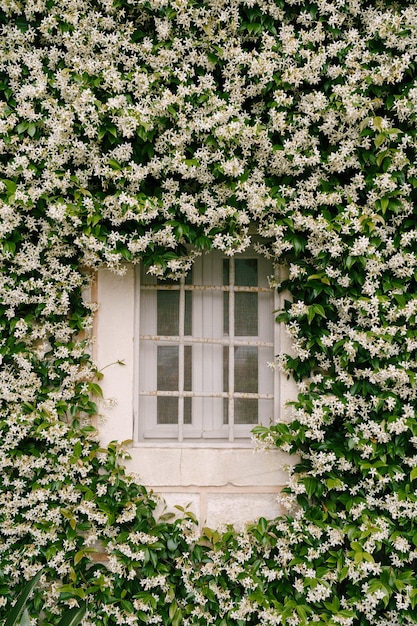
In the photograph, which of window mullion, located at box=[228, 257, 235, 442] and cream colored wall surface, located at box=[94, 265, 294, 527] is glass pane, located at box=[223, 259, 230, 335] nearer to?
window mullion, located at box=[228, 257, 235, 442]

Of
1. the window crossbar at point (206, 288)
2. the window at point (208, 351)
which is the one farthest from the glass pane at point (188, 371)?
the window crossbar at point (206, 288)

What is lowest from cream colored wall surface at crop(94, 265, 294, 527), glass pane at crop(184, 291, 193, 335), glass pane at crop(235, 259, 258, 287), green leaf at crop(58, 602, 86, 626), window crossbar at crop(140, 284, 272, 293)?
green leaf at crop(58, 602, 86, 626)

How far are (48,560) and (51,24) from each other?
2.65 m

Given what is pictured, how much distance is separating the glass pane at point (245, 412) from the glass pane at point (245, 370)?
0.22 ft

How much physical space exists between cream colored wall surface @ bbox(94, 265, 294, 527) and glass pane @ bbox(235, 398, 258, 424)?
0.57 feet

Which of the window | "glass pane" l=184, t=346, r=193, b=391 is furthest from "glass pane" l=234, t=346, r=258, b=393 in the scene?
"glass pane" l=184, t=346, r=193, b=391

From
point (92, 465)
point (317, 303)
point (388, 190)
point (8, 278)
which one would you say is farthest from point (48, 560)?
point (388, 190)

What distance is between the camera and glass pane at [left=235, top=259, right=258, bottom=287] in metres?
2.99

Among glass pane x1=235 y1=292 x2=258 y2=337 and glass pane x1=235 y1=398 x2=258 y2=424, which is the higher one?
glass pane x1=235 y1=292 x2=258 y2=337

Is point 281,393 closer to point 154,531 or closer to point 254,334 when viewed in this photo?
point 254,334

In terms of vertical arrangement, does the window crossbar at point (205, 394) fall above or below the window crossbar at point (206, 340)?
below

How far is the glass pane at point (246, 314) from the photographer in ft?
9.82

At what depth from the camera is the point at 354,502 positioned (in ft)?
8.74

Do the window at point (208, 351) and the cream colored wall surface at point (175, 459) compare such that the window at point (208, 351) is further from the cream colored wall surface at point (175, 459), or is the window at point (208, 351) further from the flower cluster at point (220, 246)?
the flower cluster at point (220, 246)
